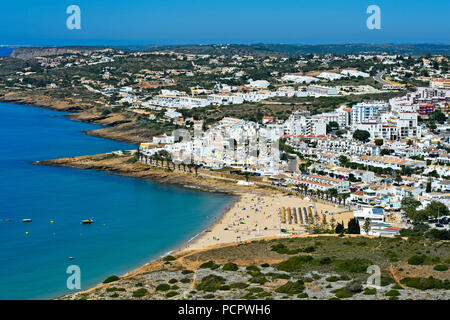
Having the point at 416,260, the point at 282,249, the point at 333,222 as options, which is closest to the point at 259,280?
the point at 282,249

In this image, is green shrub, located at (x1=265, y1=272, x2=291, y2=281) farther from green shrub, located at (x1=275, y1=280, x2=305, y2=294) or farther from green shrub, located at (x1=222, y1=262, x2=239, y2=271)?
green shrub, located at (x1=222, y1=262, x2=239, y2=271)

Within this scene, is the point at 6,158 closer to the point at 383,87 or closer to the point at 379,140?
the point at 379,140

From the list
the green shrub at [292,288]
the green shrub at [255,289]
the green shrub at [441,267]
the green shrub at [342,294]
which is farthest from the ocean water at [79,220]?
the green shrub at [441,267]

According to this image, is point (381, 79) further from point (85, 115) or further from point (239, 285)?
point (239, 285)

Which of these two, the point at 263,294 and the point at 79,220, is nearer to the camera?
the point at 263,294

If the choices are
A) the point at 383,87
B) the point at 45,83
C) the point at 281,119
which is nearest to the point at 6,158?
the point at 281,119

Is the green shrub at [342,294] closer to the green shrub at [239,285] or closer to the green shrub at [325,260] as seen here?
the green shrub at [239,285]
